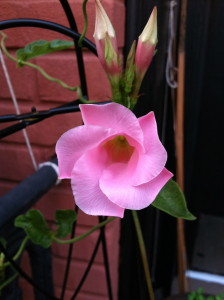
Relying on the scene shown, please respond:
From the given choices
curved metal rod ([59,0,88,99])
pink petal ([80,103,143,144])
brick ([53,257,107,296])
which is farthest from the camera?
brick ([53,257,107,296])

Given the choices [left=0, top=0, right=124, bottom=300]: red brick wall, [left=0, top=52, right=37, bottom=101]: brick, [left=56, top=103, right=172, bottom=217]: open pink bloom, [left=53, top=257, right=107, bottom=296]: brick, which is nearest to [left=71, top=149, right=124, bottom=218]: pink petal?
[left=56, top=103, right=172, bottom=217]: open pink bloom

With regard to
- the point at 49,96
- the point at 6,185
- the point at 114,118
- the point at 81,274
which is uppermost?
the point at 114,118

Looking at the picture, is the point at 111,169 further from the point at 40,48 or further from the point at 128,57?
the point at 40,48

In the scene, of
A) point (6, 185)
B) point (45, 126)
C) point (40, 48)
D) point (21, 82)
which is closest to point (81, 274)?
point (6, 185)

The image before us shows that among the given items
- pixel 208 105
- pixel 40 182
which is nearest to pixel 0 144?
pixel 40 182

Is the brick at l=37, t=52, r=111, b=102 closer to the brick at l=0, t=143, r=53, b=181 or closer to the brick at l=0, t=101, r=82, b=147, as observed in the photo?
the brick at l=0, t=101, r=82, b=147

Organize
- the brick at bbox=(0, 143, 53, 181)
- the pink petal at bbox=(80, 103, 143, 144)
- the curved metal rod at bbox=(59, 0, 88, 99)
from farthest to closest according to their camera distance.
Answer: the brick at bbox=(0, 143, 53, 181)
the curved metal rod at bbox=(59, 0, 88, 99)
the pink petal at bbox=(80, 103, 143, 144)
